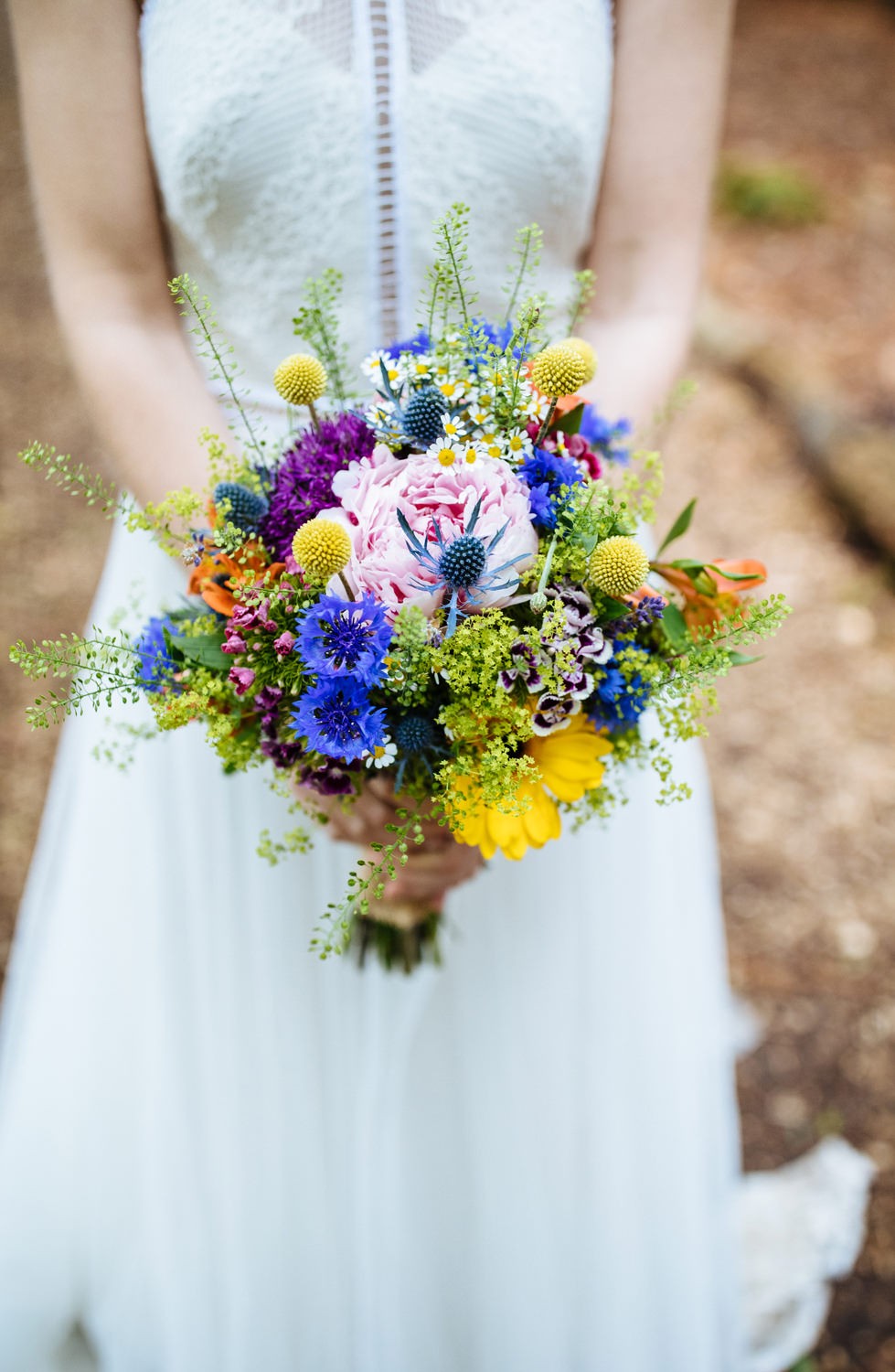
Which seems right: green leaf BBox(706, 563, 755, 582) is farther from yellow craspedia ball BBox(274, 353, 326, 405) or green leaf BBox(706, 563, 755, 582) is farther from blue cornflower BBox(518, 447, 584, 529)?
yellow craspedia ball BBox(274, 353, 326, 405)

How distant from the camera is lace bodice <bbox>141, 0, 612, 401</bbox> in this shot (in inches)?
55.2

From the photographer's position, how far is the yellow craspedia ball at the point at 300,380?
104 cm

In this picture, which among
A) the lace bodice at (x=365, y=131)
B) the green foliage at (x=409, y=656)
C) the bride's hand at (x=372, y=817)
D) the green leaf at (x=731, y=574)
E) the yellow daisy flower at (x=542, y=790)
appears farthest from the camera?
the lace bodice at (x=365, y=131)

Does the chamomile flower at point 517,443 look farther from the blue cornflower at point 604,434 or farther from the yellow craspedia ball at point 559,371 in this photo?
the blue cornflower at point 604,434

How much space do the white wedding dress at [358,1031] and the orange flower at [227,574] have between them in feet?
1.95

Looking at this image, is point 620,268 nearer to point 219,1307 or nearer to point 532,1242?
point 532,1242

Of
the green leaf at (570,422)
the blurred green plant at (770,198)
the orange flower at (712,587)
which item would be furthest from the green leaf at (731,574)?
the blurred green plant at (770,198)

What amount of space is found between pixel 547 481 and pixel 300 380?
278 mm

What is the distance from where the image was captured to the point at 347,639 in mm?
944

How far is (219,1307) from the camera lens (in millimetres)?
1623

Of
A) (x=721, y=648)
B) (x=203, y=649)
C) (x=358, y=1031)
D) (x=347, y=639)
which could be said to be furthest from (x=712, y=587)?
(x=358, y=1031)

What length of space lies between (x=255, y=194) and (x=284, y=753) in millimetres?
904

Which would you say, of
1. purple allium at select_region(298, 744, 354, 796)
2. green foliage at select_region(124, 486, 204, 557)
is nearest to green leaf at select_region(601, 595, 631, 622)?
purple allium at select_region(298, 744, 354, 796)

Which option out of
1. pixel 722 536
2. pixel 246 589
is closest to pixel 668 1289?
pixel 246 589
